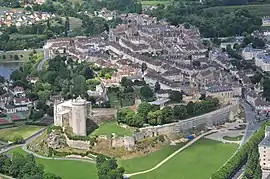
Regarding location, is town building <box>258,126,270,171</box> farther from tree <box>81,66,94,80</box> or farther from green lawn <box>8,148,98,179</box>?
tree <box>81,66,94,80</box>

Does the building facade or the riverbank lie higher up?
the riverbank

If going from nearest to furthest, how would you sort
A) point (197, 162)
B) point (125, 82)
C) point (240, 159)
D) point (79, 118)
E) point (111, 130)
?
1. point (240, 159)
2. point (197, 162)
3. point (79, 118)
4. point (111, 130)
5. point (125, 82)

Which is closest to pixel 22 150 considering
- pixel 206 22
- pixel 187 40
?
pixel 187 40

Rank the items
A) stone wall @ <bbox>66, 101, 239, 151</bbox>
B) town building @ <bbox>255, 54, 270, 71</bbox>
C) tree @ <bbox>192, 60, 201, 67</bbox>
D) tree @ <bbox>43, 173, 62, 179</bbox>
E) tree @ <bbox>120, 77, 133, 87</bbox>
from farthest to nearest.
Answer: town building @ <bbox>255, 54, 270, 71</bbox>, tree @ <bbox>192, 60, 201, 67</bbox>, tree @ <bbox>120, 77, 133, 87</bbox>, stone wall @ <bbox>66, 101, 239, 151</bbox>, tree @ <bbox>43, 173, 62, 179</bbox>

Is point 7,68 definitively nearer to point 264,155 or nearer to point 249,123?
point 249,123

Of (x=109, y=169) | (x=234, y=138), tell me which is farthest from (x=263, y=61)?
(x=109, y=169)

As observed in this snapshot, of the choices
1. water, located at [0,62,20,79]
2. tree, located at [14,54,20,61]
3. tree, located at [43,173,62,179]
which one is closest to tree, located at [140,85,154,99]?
tree, located at [43,173,62,179]

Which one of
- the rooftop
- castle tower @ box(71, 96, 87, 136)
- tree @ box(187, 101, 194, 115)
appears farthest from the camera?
the rooftop

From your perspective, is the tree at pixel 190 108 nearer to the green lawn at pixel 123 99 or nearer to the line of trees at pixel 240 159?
the green lawn at pixel 123 99
